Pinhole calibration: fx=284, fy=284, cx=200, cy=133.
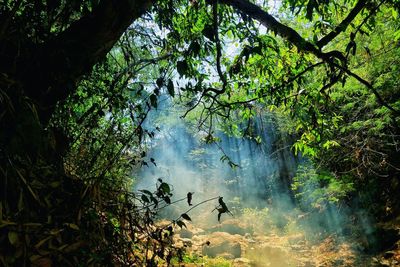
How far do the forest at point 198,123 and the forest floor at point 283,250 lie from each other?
79 millimetres

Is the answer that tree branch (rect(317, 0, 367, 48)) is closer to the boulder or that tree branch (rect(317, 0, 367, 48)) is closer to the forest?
the forest

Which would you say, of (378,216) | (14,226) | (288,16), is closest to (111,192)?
(14,226)

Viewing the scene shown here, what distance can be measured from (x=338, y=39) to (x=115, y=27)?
6930 millimetres

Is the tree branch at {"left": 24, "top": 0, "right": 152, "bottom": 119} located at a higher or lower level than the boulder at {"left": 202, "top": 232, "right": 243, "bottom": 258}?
lower

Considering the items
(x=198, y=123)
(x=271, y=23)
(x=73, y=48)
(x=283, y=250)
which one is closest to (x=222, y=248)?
(x=283, y=250)

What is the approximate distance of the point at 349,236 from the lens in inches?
392

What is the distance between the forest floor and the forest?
79 mm

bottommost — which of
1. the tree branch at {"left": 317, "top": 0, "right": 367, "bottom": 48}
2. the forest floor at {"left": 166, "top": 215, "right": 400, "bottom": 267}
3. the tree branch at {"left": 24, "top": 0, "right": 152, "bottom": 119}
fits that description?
the tree branch at {"left": 24, "top": 0, "right": 152, "bottom": 119}

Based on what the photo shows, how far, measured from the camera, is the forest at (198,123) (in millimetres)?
1666

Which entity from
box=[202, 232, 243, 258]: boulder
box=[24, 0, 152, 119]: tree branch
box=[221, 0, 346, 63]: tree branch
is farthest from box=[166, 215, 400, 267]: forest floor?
box=[24, 0, 152, 119]: tree branch

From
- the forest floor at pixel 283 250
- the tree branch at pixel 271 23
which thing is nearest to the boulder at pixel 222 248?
the forest floor at pixel 283 250

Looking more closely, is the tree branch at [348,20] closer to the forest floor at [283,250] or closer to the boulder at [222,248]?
the forest floor at [283,250]

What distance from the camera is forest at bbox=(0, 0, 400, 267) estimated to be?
5.47ft

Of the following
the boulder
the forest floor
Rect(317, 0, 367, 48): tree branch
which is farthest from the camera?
the boulder
